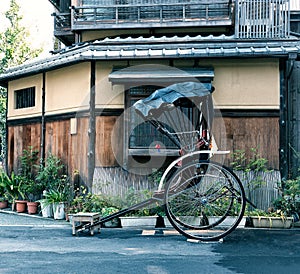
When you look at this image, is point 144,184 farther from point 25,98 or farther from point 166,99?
point 25,98

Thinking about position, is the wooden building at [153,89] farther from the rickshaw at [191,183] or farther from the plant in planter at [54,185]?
the rickshaw at [191,183]

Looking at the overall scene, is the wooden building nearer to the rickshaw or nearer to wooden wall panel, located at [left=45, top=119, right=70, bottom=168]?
wooden wall panel, located at [left=45, top=119, right=70, bottom=168]

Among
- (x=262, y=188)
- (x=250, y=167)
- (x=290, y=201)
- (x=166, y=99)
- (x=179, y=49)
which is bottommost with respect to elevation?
(x=290, y=201)

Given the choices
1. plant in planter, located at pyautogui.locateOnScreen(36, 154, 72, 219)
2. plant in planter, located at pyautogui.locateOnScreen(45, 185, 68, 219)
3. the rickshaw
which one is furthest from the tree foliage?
the rickshaw

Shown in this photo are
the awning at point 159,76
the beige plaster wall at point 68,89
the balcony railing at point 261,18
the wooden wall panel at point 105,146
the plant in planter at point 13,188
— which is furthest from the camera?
the balcony railing at point 261,18

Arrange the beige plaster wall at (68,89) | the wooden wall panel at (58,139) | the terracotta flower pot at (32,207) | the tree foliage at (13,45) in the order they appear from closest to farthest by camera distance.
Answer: the beige plaster wall at (68,89) → the terracotta flower pot at (32,207) → the wooden wall panel at (58,139) → the tree foliage at (13,45)

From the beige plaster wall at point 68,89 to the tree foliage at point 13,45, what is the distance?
23.8ft

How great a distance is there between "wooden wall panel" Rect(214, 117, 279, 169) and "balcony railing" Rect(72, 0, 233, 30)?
3695 mm

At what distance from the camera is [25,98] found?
14117 mm

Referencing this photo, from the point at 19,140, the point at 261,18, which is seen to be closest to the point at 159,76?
the point at 261,18

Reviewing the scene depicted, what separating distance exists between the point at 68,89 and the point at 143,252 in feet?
20.7

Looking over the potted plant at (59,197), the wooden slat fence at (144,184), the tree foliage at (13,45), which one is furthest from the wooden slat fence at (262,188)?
the tree foliage at (13,45)

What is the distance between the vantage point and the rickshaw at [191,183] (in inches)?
305

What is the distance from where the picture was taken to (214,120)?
11281 millimetres
